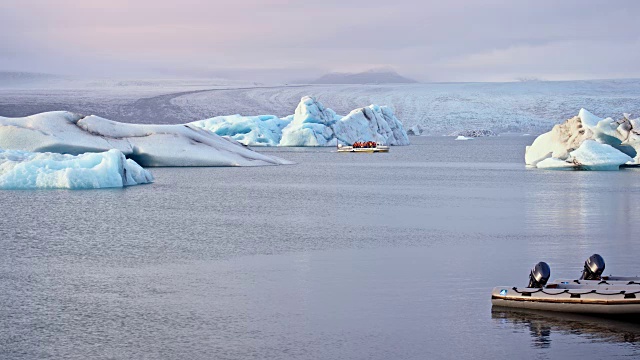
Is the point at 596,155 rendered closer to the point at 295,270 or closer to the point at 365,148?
the point at 365,148

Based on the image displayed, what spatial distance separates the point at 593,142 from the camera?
28766mm

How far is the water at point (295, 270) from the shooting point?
7.60 meters

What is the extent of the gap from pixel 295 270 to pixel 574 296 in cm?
344

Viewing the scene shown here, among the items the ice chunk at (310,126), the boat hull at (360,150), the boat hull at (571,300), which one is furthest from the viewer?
the ice chunk at (310,126)

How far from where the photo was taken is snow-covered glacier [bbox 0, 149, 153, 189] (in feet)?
67.7

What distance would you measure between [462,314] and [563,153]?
22943mm

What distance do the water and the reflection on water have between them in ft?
0.08

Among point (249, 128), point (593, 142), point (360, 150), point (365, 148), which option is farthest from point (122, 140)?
point (249, 128)

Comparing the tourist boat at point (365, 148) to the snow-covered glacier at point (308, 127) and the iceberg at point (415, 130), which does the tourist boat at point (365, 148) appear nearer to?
the snow-covered glacier at point (308, 127)

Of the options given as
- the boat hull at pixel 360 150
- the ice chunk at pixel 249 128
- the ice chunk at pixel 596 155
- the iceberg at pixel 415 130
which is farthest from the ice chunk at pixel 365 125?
the ice chunk at pixel 596 155

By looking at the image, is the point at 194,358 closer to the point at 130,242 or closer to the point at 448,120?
the point at 130,242

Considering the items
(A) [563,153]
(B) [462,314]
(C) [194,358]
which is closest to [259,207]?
(B) [462,314]

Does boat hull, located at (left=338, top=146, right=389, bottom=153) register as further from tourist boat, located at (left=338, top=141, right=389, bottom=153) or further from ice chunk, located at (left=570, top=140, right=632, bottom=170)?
ice chunk, located at (left=570, top=140, right=632, bottom=170)

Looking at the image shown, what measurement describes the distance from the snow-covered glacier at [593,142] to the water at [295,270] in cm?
725
